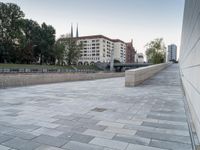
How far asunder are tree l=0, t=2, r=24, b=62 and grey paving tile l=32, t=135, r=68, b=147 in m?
45.1

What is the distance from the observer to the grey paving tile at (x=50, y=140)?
10.3 feet

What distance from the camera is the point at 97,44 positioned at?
98.3m

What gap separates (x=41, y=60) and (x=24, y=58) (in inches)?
410

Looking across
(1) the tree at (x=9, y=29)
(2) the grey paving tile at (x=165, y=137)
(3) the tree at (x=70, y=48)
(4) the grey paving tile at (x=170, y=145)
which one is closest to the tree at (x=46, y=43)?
(3) the tree at (x=70, y=48)

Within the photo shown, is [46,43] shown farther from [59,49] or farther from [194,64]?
[194,64]

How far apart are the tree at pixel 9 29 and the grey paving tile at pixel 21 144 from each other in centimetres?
4502

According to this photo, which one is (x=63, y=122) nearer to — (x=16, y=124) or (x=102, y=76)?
(x=16, y=124)

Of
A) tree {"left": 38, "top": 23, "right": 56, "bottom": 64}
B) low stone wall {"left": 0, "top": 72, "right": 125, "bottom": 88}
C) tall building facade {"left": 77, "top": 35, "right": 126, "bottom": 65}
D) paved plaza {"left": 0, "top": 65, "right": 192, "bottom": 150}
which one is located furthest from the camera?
tall building facade {"left": 77, "top": 35, "right": 126, "bottom": 65}

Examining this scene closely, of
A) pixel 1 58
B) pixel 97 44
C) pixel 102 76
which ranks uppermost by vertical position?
pixel 97 44

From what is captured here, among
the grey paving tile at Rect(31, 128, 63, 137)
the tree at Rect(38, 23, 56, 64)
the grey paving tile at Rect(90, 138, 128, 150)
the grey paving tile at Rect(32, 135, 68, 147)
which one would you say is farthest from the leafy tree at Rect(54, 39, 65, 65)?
the grey paving tile at Rect(90, 138, 128, 150)

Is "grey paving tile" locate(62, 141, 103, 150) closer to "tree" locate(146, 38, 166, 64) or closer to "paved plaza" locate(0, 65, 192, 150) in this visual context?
"paved plaza" locate(0, 65, 192, 150)

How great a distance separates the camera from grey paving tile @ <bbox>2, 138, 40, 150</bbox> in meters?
2.98

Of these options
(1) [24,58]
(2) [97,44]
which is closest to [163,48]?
(1) [24,58]

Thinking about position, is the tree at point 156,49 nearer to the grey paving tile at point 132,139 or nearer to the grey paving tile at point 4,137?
the grey paving tile at point 132,139
